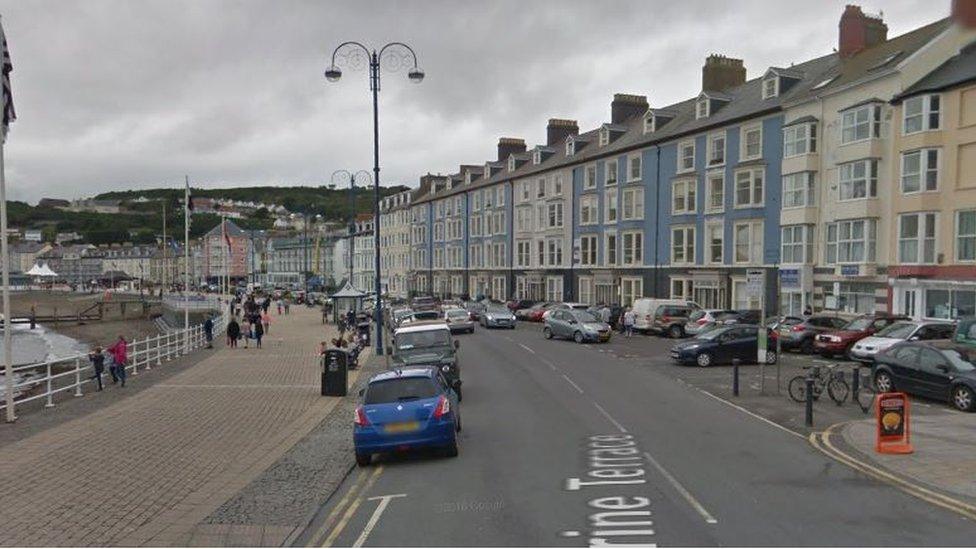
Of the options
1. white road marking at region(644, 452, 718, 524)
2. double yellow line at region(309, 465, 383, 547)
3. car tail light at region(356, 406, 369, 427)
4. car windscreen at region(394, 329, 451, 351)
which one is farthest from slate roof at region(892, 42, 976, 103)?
double yellow line at region(309, 465, 383, 547)

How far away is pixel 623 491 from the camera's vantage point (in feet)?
32.6

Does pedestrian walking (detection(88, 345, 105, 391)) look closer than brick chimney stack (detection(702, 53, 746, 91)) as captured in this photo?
Yes

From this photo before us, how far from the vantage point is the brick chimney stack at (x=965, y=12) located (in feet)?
8.51

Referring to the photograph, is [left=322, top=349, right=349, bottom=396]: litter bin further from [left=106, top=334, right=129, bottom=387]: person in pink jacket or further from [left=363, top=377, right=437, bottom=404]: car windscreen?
[left=363, top=377, right=437, bottom=404]: car windscreen

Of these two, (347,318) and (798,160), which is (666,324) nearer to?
(798,160)

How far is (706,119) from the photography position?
47031mm

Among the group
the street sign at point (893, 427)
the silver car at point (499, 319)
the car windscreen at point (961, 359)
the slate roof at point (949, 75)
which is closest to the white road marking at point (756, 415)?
the street sign at point (893, 427)

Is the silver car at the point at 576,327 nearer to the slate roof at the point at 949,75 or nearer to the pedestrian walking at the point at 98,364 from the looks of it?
the slate roof at the point at 949,75

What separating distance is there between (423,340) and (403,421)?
9.15 meters

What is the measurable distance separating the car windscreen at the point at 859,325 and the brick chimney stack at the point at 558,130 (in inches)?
1816

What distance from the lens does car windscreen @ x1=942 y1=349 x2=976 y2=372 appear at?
17266 millimetres

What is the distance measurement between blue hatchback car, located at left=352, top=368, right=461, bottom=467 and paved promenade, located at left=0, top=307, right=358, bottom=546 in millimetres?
1673

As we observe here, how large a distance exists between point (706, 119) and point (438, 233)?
47.7 meters

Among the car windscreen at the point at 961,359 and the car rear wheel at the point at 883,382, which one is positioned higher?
the car windscreen at the point at 961,359
